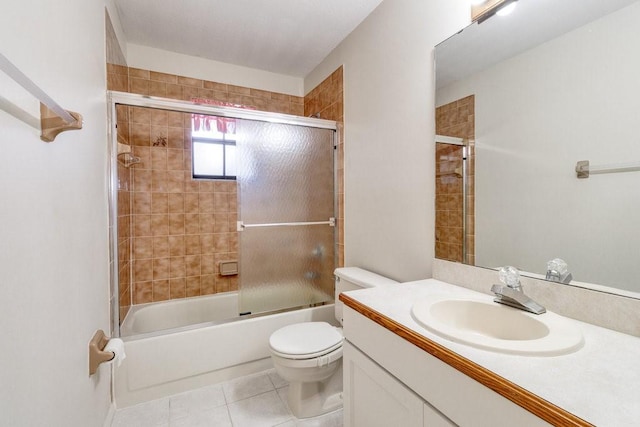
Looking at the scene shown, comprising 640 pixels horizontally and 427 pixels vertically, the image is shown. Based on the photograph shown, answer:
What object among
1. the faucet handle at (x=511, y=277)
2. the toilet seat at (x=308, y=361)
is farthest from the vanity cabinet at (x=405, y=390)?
the faucet handle at (x=511, y=277)

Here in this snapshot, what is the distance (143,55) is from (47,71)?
177 cm

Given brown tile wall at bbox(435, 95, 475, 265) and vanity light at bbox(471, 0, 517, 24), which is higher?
vanity light at bbox(471, 0, 517, 24)

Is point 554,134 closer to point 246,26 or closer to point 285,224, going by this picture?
point 285,224

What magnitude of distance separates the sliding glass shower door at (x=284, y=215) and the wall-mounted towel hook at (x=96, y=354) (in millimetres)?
787

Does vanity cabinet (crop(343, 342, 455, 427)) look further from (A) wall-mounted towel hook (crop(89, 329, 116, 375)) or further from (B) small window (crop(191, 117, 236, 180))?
(B) small window (crop(191, 117, 236, 180))

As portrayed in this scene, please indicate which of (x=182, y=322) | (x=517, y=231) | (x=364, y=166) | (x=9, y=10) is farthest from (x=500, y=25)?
(x=182, y=322)

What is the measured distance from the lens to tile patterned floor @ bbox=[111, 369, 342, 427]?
1.53 meters

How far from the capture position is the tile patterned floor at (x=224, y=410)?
153 cm

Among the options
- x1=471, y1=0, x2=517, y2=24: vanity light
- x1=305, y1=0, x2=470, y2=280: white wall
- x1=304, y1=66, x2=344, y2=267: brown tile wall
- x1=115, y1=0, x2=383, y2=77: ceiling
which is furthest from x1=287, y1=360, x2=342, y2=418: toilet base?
x1=115, y1=0, x2=383, y2=77: ceiling

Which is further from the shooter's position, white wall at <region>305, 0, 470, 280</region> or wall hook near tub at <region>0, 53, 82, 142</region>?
white wall at <region>305, 0, 470, 280</region>

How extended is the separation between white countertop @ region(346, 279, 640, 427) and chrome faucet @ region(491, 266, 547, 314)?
0.12 metres

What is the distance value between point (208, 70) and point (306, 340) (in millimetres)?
2383

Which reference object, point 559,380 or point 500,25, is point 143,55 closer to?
point 500,25

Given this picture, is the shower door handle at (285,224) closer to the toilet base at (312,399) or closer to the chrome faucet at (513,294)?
the toilet base at (312,399)
